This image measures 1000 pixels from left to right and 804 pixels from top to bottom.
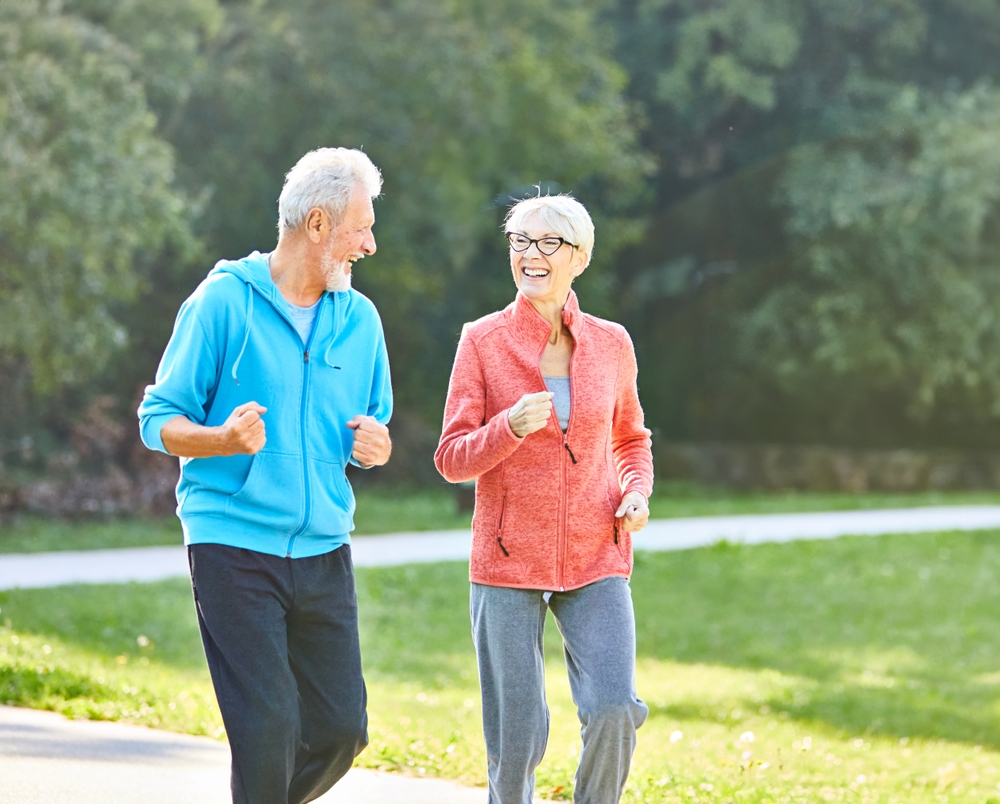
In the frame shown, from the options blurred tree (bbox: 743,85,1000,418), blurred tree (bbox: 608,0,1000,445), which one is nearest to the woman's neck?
blurred tree (bbox: 743,85,1000,418)

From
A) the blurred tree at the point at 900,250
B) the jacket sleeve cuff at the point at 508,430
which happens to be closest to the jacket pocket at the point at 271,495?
the jacket sleeve cuff at the point at 508,430

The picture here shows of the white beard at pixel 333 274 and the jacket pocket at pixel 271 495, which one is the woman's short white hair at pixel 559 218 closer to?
the white beard at pixel 333 274

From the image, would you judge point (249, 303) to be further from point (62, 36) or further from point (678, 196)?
point (678, 196)

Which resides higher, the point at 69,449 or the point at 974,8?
the point at 974,8

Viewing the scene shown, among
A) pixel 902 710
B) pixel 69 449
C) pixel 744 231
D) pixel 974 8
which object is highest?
pixel 974 8

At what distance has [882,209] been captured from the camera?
22.1m

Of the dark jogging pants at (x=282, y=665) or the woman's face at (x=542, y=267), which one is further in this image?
the woman's face at (x=542, y=267)

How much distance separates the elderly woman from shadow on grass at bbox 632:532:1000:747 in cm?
540

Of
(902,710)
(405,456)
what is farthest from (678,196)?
(902,710)

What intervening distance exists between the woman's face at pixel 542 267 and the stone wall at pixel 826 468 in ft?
66.8

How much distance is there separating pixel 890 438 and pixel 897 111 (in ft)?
20.6

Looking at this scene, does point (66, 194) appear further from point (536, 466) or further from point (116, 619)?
point (536, 466)

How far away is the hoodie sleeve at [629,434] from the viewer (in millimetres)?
4090

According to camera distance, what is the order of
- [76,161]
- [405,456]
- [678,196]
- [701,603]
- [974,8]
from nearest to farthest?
[701,603]
[76,161]
[405,456]
[974,8]
[678,196]
